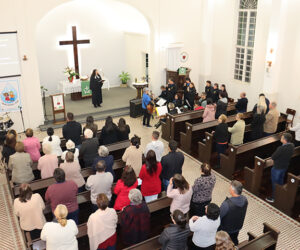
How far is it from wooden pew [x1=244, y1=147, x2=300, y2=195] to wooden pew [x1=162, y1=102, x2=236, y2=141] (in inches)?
121

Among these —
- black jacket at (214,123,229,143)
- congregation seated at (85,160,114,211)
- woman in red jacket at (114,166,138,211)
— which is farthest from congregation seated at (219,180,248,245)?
black jacket at (214,123,229,143)

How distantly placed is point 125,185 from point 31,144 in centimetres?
290

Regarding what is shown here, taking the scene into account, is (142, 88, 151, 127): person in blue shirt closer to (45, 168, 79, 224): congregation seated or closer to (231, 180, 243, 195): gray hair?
(45, 168, 79, 224): congregation seated

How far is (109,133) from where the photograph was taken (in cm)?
796

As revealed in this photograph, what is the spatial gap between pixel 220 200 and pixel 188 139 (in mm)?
2512

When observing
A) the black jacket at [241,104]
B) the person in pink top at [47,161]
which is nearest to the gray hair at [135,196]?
the person in pink top at [47,161]

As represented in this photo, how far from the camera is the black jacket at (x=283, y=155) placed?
269 inches

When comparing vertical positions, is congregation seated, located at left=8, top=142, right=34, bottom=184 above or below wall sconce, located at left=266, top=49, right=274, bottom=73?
below

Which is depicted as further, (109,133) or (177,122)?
(177,122)

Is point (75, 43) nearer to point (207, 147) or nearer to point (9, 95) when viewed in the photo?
point (9, 95)

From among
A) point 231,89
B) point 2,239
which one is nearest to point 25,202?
point 2,239

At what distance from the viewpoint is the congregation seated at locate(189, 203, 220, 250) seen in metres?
4.36

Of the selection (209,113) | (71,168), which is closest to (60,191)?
(71,168)

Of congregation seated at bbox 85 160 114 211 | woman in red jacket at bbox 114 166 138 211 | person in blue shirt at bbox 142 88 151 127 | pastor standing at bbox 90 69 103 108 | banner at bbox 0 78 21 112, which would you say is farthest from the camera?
pastor standing at bbox 90 69 103 108
